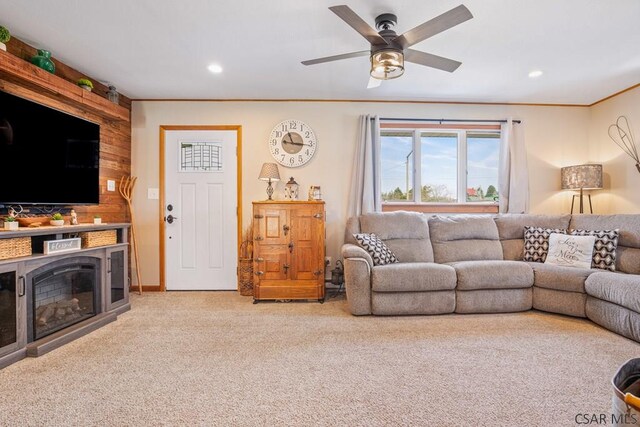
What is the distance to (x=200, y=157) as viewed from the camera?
3967mm

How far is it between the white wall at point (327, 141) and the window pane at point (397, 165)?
0.33 metres

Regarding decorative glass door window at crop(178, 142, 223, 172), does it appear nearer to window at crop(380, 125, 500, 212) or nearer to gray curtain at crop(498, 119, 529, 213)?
window at crop(380, 125, 500, 212)

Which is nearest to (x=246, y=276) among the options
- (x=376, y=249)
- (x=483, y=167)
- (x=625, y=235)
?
(x=376, y=249)

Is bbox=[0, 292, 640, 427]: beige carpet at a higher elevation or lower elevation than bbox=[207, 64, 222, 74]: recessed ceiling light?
lower

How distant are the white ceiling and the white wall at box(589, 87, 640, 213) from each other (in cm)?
25

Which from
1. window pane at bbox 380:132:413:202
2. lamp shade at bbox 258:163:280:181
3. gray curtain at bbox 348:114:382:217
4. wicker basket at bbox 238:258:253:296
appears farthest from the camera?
window pane at bbox 380:132:413:202

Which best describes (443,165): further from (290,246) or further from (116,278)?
(116,278)

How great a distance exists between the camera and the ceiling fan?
5.98ft

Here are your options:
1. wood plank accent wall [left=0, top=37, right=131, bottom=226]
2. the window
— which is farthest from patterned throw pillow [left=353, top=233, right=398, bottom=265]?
wood plank accent wall [left=0, top=37, right=131, bottom=226]

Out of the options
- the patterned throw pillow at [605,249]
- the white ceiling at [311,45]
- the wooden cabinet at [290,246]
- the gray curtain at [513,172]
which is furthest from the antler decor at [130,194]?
the patterned throw pillow at [605,249]

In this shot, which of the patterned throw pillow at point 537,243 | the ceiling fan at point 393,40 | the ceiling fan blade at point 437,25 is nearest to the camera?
the ceiling fan blade at point 437,25

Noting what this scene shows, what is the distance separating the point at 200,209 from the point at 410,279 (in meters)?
2.69

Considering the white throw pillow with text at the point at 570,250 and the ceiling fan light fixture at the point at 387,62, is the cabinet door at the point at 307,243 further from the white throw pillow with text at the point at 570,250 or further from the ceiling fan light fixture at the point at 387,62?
the white throw pillow with text at the point at 570,250

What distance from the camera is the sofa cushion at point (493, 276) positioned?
9.69 feet
